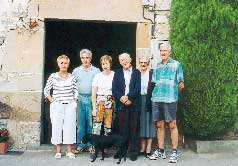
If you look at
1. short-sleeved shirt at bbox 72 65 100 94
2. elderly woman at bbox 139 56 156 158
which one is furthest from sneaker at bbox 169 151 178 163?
short-sleeved shirt at bbox 72 65 100 94

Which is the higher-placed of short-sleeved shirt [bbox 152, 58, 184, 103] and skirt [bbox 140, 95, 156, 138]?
short-sleeved shirt [bbox 152, 58, 184, 103]

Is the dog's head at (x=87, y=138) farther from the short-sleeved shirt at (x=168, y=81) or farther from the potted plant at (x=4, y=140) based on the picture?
the potted plant at (x=4, y=140)

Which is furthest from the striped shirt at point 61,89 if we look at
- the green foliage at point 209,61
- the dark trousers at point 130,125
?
the green foliage at point 209,61

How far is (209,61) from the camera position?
6.64 meters

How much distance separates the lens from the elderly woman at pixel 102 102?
636 centimetres

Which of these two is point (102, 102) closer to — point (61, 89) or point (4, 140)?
point (61, 89)

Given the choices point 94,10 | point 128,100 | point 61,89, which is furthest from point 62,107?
point 94,10

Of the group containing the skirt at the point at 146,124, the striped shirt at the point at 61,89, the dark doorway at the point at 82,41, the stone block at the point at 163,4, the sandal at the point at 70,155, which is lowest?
the sandal at the point at 70,155

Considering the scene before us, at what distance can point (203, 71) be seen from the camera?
6652 mm

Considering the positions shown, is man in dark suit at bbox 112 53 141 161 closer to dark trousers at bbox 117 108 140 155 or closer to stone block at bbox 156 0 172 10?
Result: dark trousers at bbox 117 108 140 155

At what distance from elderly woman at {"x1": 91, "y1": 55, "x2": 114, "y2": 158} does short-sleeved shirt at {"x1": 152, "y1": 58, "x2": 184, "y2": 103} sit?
2.17 feet

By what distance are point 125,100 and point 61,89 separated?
956mm

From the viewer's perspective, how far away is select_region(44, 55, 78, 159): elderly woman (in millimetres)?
6355

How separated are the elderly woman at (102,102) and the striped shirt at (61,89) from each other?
311 mm
